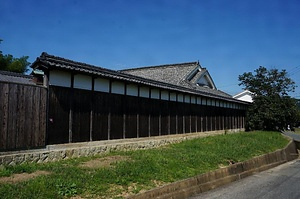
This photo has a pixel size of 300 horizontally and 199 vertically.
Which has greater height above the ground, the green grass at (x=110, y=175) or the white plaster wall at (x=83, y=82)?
the white plaster wall at (x=83, y=82)

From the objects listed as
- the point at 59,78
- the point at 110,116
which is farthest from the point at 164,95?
the point at 59,78

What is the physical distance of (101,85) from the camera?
11172mm

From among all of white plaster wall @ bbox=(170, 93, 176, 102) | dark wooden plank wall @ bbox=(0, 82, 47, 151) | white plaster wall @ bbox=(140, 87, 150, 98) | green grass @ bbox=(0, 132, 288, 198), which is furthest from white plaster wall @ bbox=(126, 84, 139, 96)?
dark wooden plank wall @ bbox=(0, 82, 47, 151)

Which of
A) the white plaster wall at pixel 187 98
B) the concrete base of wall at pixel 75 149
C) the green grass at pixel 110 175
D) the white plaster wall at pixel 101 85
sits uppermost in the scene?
the white plaster wall at pixel 101 85

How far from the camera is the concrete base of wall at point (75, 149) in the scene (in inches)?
316

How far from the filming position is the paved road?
7.99 metres

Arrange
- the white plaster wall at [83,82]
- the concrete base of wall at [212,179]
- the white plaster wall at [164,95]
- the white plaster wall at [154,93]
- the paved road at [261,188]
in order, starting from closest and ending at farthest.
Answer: the concrete base of wall at [212,179] < the paved road at [261,188] < the white plaster wall at [83,82] < the white plaster wall at [154,93] < the white plaster wall at [164,95]

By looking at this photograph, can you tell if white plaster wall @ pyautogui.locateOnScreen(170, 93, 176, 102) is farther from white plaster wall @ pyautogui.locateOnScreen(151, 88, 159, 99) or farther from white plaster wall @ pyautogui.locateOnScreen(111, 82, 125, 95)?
white plaster wall @ pyautogui.locateOnScreen(111, 82, 125, 95)

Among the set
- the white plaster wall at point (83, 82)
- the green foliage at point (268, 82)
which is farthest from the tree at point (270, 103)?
the white plaster wall at point (83, 82)

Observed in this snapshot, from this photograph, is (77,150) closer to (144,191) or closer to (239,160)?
(144,191)

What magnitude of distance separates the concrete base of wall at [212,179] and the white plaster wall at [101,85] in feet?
17.5

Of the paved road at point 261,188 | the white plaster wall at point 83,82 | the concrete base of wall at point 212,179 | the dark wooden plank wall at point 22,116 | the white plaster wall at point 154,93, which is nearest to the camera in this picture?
the concrete base of wall at point 212,179

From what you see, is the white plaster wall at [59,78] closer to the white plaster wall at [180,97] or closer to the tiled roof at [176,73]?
the white plaster wall at [180,97]

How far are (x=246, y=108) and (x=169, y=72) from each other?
32.4 feet
